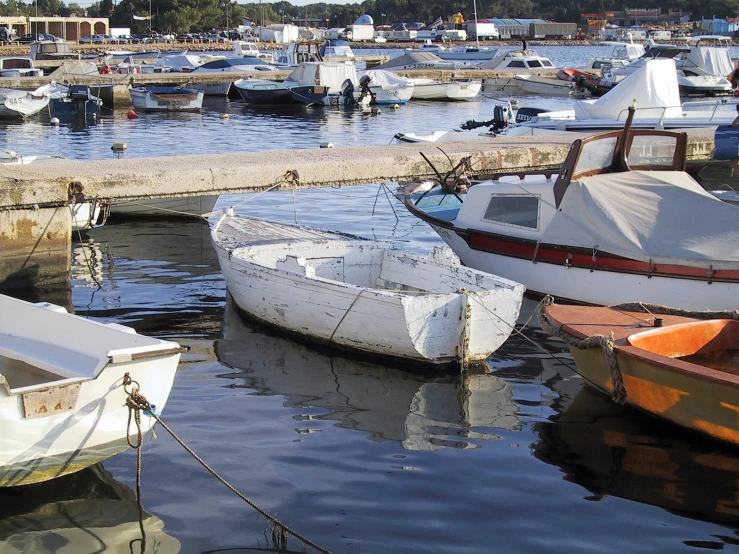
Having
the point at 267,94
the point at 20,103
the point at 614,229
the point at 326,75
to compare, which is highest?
the point at 326,75

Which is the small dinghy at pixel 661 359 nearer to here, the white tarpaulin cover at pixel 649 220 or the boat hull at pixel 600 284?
the boat hull at pixel 600 284

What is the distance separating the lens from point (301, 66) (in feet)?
142

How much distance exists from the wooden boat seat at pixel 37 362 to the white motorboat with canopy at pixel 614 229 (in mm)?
6224

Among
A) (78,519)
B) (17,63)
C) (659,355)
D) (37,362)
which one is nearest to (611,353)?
Answer: (659,355)

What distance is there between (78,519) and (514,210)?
7139 millimetres

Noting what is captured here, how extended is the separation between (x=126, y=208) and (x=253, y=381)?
26.8 ft

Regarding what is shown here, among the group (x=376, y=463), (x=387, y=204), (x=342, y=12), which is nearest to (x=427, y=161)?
(x=387, y=204)

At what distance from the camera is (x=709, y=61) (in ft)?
156

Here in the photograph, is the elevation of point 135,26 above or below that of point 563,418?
above

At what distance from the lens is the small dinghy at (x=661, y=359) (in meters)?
7.55

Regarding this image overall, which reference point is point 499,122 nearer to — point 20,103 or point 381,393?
point 381,393

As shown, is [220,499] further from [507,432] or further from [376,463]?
[507,432]

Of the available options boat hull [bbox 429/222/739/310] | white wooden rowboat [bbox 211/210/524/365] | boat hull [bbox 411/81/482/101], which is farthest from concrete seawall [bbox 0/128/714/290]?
boat hull [bbox 411/81/482/101]

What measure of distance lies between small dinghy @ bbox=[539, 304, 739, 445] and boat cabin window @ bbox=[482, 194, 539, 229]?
2613 millimetres
